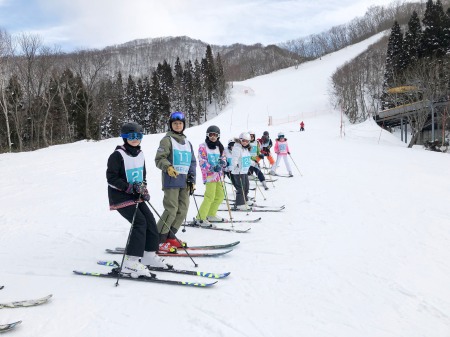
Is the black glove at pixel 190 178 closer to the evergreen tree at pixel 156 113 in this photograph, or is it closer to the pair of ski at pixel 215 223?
the pair of ski at pixel 215 223

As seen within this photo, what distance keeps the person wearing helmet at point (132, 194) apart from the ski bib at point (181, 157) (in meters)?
0.85

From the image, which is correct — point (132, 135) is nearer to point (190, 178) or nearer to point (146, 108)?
point (190, 178)

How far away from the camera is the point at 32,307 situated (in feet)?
10.9

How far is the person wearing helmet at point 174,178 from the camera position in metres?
4.92

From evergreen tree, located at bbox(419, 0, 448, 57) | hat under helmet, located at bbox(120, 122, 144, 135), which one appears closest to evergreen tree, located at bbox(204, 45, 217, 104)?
evergreen tree, located at bbox(419, 0, 448, 57)

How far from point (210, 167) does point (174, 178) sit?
4.88ft

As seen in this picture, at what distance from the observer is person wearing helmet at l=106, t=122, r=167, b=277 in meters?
4.00

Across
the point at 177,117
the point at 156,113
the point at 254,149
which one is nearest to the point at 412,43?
the point at 156,113

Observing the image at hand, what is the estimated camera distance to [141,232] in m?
4.08

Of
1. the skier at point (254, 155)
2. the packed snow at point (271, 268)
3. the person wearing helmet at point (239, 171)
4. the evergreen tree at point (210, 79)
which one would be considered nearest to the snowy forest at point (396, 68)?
the evergreen tree at point (210, 79)

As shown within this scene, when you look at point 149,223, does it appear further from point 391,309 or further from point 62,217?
point 62,217

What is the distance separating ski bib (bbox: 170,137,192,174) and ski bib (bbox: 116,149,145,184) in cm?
84

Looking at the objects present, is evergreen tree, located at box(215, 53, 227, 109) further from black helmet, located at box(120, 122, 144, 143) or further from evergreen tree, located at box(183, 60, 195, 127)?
black helmet, located at box(120, 122, 144, 143)

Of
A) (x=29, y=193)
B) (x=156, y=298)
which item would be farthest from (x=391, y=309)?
(x=29, y=193)
